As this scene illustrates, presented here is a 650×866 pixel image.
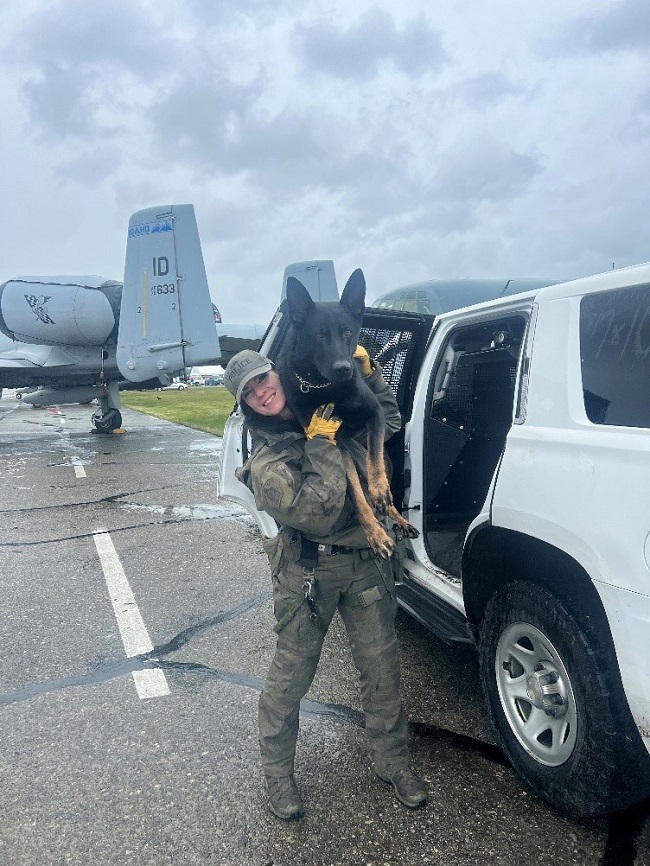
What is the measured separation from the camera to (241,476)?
2482mm

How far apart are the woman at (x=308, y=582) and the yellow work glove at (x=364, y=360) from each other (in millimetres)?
464

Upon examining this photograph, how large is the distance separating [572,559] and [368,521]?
29.6 inches

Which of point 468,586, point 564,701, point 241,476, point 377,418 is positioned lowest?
point 564,701

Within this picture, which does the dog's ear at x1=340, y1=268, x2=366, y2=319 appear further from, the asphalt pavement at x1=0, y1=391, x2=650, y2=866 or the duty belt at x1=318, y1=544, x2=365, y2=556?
the asphalt pavement at x1=0, y1=391, x2=650, y2=866

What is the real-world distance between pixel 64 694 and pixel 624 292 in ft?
11.3

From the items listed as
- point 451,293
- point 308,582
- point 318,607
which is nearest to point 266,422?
point 308,582

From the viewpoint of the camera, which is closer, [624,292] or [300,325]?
[624,292]

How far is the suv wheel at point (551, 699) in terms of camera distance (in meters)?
2.04

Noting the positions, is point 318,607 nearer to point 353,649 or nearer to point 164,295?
point 353,649

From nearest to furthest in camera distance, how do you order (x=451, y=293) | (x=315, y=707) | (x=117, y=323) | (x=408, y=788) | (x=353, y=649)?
(x=408, y=788) → (x=353, y=649) → (x=315, y=707) → (x=451, y=293) → (x=117, y=323)

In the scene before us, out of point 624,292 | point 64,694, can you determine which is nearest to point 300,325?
point 624,292

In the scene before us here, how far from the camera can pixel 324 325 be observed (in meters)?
2.59

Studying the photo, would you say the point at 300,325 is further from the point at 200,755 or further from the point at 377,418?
the point at 200,755

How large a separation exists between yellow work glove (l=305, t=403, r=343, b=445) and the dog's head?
0.46 ft
